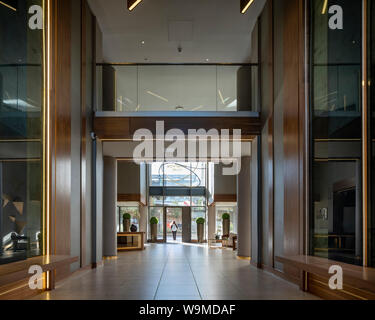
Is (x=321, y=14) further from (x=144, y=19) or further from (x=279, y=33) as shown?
(x=144, y=19)

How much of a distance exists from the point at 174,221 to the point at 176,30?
14.1m

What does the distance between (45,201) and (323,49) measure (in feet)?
14.4

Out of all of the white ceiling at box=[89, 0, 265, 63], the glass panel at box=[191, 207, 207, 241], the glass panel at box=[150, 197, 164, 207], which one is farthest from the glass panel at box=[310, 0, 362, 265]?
the glass panel at box=[150, 197, 164, 207]

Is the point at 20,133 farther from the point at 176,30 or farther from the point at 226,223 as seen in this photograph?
the point at 226,223

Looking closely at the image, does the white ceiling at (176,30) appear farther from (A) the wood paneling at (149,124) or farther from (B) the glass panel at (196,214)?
(B) the glass panel at (196,214)

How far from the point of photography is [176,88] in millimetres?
9352

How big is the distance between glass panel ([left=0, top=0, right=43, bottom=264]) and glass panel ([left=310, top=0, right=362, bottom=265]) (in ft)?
12.3

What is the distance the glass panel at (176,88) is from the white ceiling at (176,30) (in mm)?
1023

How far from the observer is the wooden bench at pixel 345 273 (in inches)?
132

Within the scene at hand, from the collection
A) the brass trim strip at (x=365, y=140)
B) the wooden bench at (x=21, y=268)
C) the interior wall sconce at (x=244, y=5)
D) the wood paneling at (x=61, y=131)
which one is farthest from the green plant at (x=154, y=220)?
the brass trim strip at (x=365, y=140)

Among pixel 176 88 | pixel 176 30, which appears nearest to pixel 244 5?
pixel 176 88

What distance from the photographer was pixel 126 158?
1219 centimetres

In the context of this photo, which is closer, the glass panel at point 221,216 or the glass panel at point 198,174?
the glass panel at point 221,216

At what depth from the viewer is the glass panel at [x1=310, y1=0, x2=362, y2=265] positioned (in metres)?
4.67
